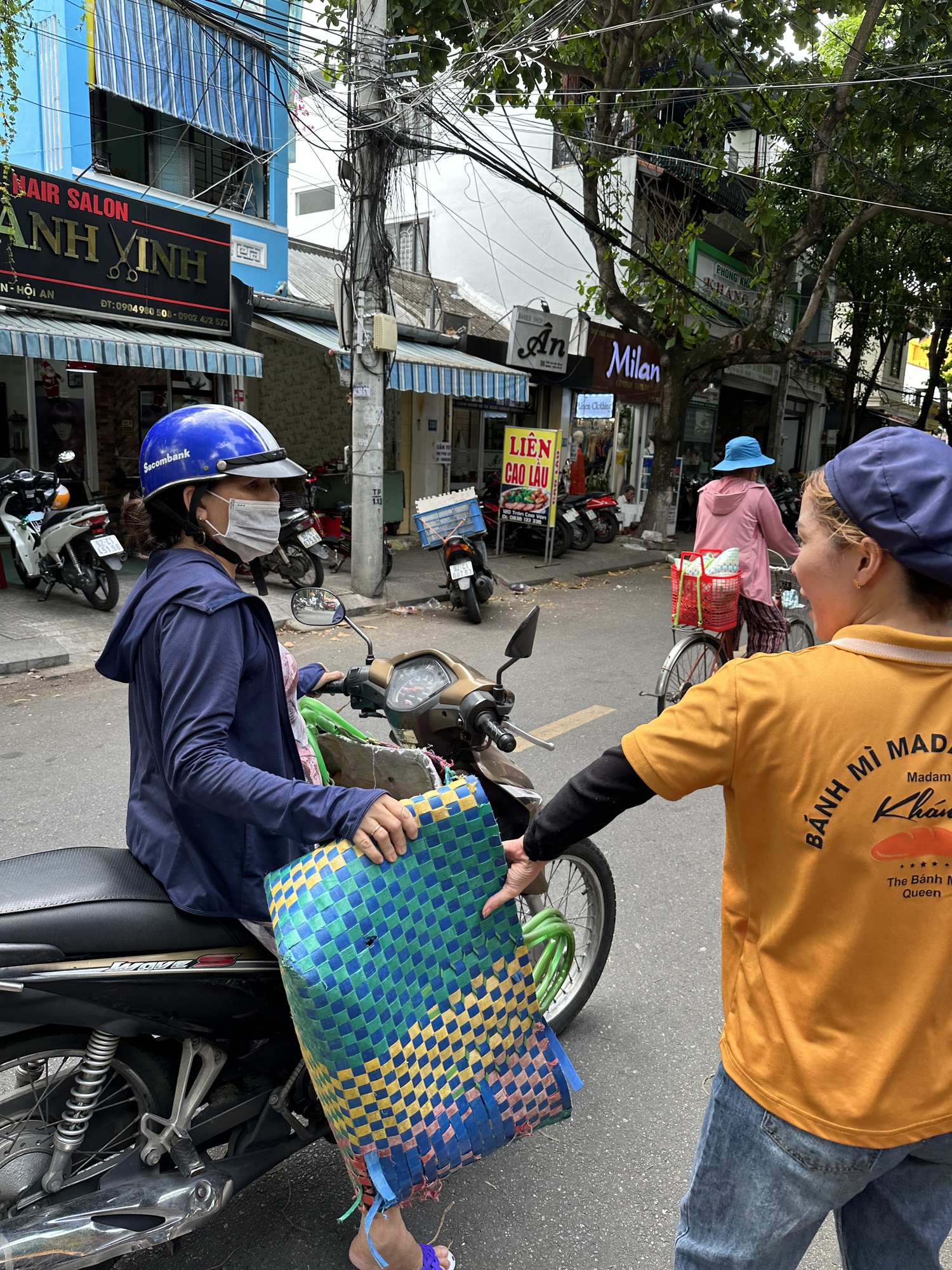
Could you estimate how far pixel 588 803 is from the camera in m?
1.35

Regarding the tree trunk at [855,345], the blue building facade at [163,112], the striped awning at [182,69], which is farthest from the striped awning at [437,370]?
the tree trunk at [855,345]

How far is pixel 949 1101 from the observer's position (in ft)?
4.21

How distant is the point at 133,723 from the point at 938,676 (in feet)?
4.76

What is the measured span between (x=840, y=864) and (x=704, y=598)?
4.04 meters

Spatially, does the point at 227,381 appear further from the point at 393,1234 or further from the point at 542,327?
the point at 393,1234

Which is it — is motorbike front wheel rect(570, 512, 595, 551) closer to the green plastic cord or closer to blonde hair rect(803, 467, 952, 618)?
the green plastic cord

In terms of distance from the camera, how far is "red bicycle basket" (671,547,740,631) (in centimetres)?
511

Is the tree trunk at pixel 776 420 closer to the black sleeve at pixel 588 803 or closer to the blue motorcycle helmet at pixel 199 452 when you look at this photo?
the blue motorcycle helmet at pixel 199 452

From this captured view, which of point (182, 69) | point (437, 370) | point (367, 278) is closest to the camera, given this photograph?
point (367, 278)

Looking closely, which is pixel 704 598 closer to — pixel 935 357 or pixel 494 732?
pixel 494 732

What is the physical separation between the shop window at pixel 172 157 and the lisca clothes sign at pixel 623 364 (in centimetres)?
655

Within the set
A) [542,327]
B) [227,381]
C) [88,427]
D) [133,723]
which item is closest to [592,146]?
[542,327]

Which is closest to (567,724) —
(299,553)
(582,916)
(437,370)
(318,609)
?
(582,916)

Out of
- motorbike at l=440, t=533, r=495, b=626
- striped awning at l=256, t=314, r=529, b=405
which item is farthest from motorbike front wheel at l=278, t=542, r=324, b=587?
striped awning at l=256, t=314, r=529, b=405
